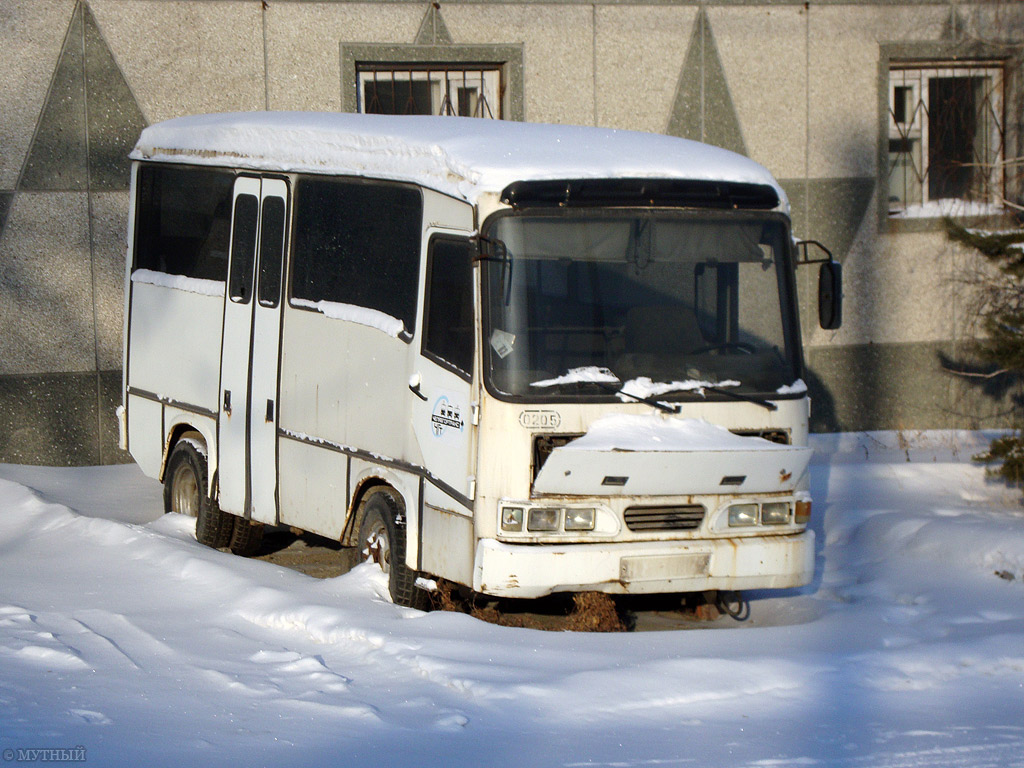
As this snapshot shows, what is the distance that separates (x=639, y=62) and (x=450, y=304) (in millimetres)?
6740

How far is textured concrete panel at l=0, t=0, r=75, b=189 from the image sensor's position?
11578mm

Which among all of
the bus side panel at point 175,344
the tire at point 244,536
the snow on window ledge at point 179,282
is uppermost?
the snow on window ledge at point 179,282

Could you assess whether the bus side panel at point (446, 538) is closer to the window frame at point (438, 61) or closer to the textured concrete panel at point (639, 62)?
the window frame at point (438, 61)

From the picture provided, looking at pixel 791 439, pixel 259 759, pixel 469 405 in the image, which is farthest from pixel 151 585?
pixel 791 439

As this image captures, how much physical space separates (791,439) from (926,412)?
284 inches

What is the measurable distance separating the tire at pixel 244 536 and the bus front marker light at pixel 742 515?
359 centimetres

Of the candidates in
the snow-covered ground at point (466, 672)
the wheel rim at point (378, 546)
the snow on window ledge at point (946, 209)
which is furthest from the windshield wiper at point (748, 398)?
the snow on window ledge at point (946, 209)

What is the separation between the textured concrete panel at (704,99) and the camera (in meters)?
12.9

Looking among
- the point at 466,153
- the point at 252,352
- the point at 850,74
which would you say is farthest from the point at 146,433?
the point at 850,74

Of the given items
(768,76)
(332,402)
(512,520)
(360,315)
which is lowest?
(512,520)

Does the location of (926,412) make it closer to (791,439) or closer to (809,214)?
(809,214)

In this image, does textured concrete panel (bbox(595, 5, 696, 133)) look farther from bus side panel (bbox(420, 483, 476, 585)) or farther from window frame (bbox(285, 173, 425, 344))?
bus side panel (bbox(420, 483, 476, 585))

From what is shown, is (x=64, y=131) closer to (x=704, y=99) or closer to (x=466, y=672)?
(x=704, y=99)

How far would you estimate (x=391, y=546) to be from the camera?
286 inches
